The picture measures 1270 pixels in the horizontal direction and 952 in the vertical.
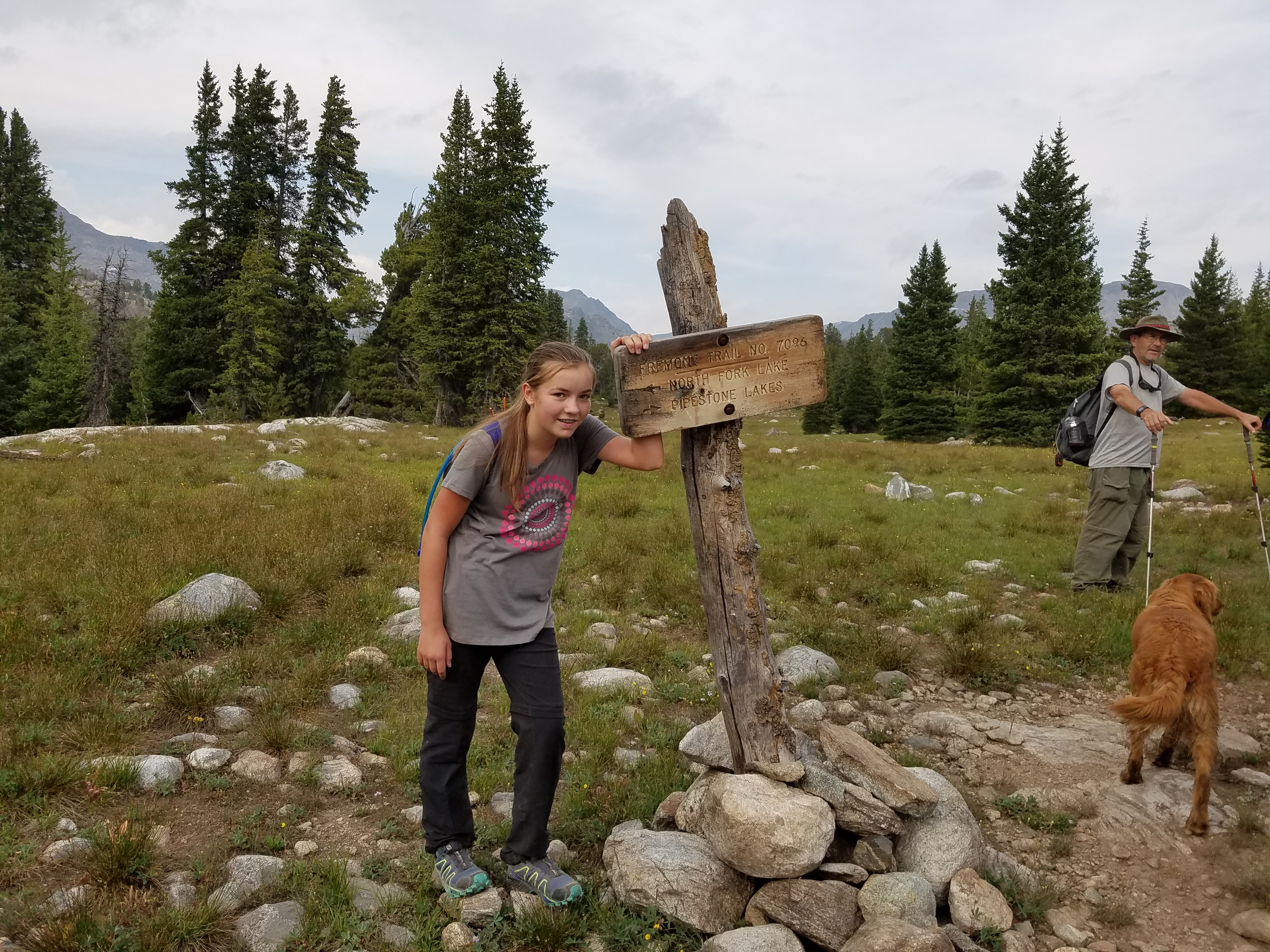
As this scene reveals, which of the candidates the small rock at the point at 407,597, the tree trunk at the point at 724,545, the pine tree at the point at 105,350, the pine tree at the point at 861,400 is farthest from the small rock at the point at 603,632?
the pine tree at the point at 861,400

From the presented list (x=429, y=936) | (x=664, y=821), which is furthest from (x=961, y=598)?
(x=429, y=936)

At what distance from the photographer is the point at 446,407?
98.7 feet

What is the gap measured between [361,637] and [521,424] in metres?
3.56

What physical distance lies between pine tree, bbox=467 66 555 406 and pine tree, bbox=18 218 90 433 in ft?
77.5

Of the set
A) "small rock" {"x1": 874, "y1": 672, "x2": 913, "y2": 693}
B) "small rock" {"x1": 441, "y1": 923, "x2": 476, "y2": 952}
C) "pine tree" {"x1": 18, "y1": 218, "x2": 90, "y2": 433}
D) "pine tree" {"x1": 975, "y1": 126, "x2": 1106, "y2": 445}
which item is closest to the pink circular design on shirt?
"small rock" {"x1": 441, "y1": 923, "x2": 476, "y2": 952}

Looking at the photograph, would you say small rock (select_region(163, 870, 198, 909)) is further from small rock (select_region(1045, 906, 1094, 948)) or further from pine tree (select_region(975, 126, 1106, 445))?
pine tree (select_region(975, 126, 1106, 445))

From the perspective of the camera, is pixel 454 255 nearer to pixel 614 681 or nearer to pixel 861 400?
pixel 614 681

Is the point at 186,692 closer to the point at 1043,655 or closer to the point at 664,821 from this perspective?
the point at 664,821

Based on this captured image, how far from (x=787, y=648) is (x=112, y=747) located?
4512mm

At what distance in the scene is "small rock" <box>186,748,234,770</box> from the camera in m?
3.88

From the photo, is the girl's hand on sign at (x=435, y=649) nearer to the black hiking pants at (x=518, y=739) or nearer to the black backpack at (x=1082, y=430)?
the black hiking pants at (x=518, y=739)

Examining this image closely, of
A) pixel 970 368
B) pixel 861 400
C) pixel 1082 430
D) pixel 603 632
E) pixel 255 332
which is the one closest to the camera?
pixel 603 632

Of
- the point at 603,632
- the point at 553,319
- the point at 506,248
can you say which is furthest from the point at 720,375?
the point at 553,319

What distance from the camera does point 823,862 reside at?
10.3 ft
